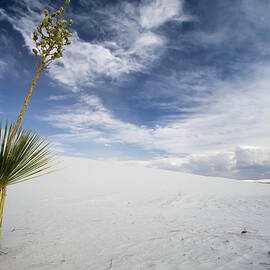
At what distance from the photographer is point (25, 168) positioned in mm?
2781

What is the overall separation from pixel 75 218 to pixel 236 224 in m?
4.84

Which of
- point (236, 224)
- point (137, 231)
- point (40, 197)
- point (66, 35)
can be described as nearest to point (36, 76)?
point (66, 35)

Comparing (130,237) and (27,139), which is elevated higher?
(27,139)

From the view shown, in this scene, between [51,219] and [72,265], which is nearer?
[72,265]

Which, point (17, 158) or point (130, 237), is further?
point (130, 237)

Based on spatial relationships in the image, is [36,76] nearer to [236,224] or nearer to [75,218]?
[75,218]

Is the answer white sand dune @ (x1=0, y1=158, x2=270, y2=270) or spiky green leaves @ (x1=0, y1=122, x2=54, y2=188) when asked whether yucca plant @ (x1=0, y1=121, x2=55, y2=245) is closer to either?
spiky green leaves @ (x1=0, y1=122, x2=54, y2=188)

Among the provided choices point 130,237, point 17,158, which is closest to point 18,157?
point 17,158

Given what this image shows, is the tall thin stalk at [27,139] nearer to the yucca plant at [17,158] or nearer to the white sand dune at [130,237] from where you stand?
the yucca plant at [17,158]

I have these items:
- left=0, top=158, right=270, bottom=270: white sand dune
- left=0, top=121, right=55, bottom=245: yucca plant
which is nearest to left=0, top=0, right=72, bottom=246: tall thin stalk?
left=0, top=121, right=55, bottom=245: yucca plant

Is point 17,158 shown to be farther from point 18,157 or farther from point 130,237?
point 130,237

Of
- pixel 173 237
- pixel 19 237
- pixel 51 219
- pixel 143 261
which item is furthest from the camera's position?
pixel 51 219

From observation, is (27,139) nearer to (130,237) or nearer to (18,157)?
(18,157)

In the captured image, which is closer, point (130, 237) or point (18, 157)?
point (18, 157)
